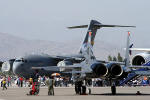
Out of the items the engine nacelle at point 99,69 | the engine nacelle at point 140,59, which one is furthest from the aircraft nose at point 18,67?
the engine nacelle at point 99,69

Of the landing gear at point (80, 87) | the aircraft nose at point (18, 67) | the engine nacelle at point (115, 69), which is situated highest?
the aircraft nose at point (18, 67)

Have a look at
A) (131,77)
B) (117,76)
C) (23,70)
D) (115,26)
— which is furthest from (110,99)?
(115,26)

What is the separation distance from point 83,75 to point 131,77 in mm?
20412

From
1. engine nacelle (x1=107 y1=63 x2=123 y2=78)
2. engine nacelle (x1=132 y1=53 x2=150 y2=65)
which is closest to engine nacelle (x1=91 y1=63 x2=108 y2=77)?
engine nacelle (x1=107 y1=63 x2=123 y2=78)

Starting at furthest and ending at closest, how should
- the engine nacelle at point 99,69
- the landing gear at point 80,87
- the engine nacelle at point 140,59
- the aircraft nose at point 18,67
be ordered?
the aircraft nose at point 18,67 → the engine nacelle at point 140,59 → the landing gear at point 80,87 → the engine nacelle at point 99,69

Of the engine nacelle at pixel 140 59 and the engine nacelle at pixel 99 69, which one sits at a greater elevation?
the engine nacelle at pixel 140 59

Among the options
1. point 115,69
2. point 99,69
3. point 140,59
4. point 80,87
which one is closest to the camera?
point 99,69

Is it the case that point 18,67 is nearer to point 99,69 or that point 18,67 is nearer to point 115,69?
point 99,69

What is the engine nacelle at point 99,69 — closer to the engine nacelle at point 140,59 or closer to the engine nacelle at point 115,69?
the engine nacelle at point 115,69

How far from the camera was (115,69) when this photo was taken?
1410 inches

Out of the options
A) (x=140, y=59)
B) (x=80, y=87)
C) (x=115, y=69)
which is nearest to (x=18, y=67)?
(x=140, y=59)

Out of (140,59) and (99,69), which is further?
(140,59)

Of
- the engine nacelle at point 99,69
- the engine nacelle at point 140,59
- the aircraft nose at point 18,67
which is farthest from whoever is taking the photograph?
the aircraft nose at point 18,67

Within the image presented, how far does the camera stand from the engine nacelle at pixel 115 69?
35.7 m
